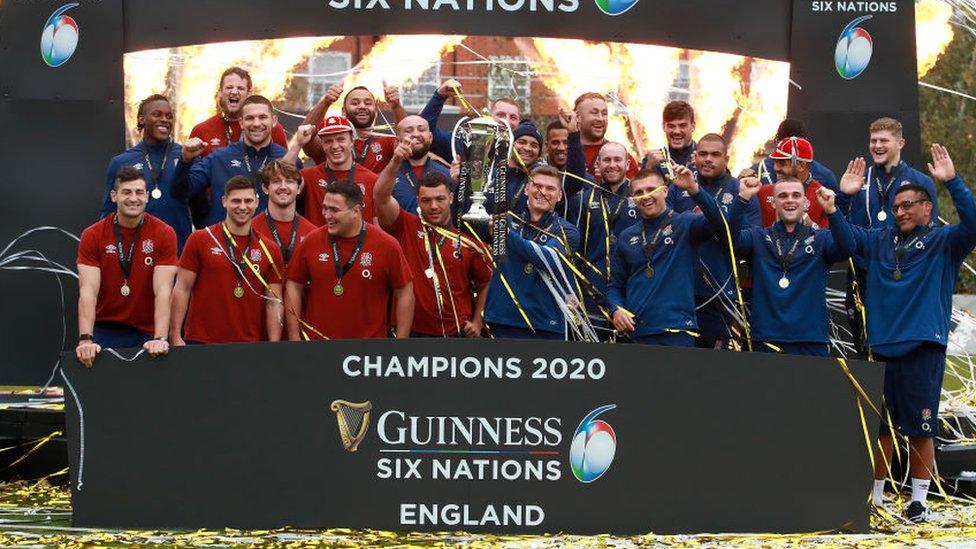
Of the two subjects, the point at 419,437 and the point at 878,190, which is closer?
the point at 419,437

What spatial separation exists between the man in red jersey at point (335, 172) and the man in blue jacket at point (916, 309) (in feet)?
10.7

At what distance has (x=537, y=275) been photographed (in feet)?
34.3

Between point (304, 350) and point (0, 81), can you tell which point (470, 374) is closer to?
point (304, 350)

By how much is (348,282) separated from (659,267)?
1.90 meters

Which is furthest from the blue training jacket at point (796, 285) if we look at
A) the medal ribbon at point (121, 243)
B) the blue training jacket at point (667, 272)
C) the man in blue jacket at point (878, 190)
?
the medal ribbon at point (121, 243)

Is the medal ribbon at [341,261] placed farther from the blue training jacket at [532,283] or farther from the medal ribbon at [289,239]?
the blue training jacket at [532,283]

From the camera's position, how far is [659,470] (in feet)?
30.7

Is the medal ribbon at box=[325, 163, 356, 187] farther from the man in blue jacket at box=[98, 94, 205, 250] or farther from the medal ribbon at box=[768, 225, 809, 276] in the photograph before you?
the medal ribbon at box=[768, 225, 809, 276]

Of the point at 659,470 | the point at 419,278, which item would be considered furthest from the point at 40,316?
the point at 659,470

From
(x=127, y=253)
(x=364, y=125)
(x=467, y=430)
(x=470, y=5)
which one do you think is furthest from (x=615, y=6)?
(x=467, y=430)

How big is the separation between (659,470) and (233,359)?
2.41 meters

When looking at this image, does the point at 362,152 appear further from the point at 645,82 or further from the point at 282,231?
the point at 645,82

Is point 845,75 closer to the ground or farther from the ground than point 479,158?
farther from the ground

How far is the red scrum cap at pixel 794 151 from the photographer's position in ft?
36.3
